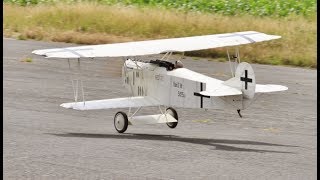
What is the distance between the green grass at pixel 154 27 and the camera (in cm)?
3916

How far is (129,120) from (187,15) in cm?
2180

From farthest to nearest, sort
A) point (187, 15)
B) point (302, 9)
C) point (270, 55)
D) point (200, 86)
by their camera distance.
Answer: point (302, 9), point (187, 15), point (270, 55), point (200, 86)

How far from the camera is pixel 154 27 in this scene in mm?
42906

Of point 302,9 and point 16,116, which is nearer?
point 16,116

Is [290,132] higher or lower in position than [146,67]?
lower

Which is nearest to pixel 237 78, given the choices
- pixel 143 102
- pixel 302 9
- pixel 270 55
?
pixel 143 102

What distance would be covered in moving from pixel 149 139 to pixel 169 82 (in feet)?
4.79

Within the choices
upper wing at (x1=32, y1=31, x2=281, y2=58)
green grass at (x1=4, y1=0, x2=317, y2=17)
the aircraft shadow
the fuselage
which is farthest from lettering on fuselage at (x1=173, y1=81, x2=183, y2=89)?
green grass at (x1=4, y1=0, x2=317, y2=17)

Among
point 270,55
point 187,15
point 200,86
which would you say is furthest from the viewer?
point 187,15

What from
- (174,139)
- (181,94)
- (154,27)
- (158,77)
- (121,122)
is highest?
(154,27)

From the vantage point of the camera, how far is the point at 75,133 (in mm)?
23688

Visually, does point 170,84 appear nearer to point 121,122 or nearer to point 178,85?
point 178,85

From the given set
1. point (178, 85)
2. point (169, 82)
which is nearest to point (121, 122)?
point (169, 82)

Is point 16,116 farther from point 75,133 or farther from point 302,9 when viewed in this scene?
point 302,9
